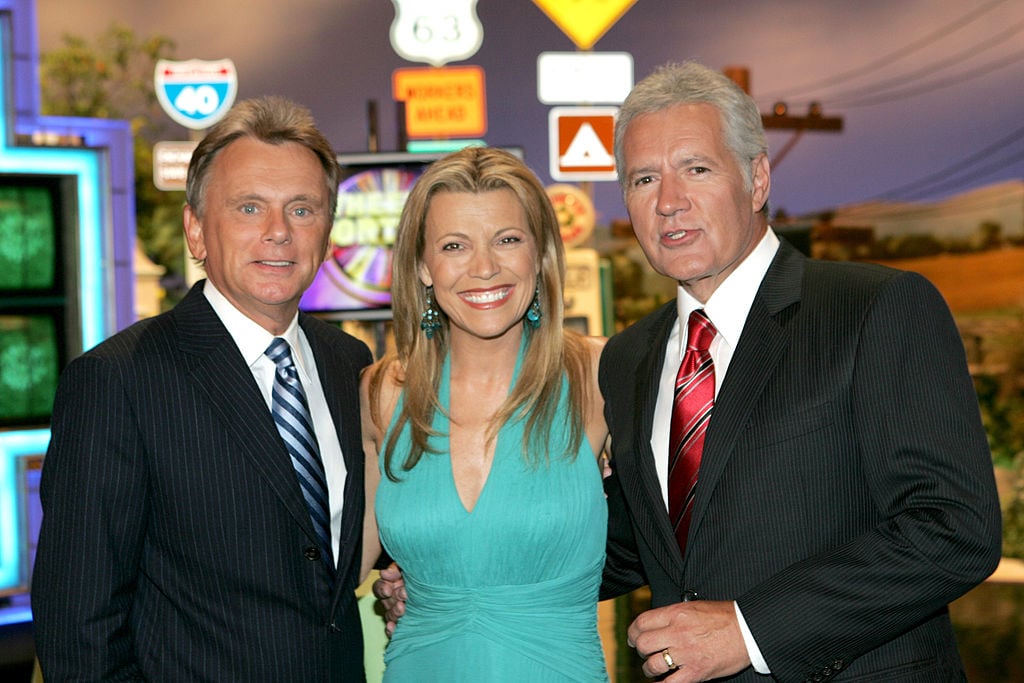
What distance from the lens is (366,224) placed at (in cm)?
706

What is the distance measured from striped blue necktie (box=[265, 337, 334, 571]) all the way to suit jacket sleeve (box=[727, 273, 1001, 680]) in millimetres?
951

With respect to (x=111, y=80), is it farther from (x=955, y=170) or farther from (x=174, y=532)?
(x=174, y=532)

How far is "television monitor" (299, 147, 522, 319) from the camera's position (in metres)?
6.97

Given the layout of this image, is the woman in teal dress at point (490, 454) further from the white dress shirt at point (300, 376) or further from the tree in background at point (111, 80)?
the tree in background at point (111, 80)

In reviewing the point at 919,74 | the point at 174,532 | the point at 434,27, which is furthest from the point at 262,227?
the point at 919,74

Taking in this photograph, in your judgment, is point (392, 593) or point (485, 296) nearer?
point (485, 296)

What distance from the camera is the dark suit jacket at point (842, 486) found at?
6.24ft

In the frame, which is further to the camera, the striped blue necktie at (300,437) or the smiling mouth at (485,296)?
the smiling mouth at (485,296)

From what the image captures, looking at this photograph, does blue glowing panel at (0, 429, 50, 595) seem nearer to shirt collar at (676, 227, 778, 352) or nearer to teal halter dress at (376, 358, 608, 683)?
teal halter dress at (376, 358, 608, 683)

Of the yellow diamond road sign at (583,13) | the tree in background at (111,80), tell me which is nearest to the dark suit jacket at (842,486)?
the yellow diamond road sign at (583,13)

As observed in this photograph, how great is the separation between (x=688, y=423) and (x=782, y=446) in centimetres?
22

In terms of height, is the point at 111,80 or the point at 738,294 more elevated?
the point at 111,80

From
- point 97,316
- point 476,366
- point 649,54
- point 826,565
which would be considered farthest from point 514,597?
point 649,54

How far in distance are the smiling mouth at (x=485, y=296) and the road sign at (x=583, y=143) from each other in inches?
251
